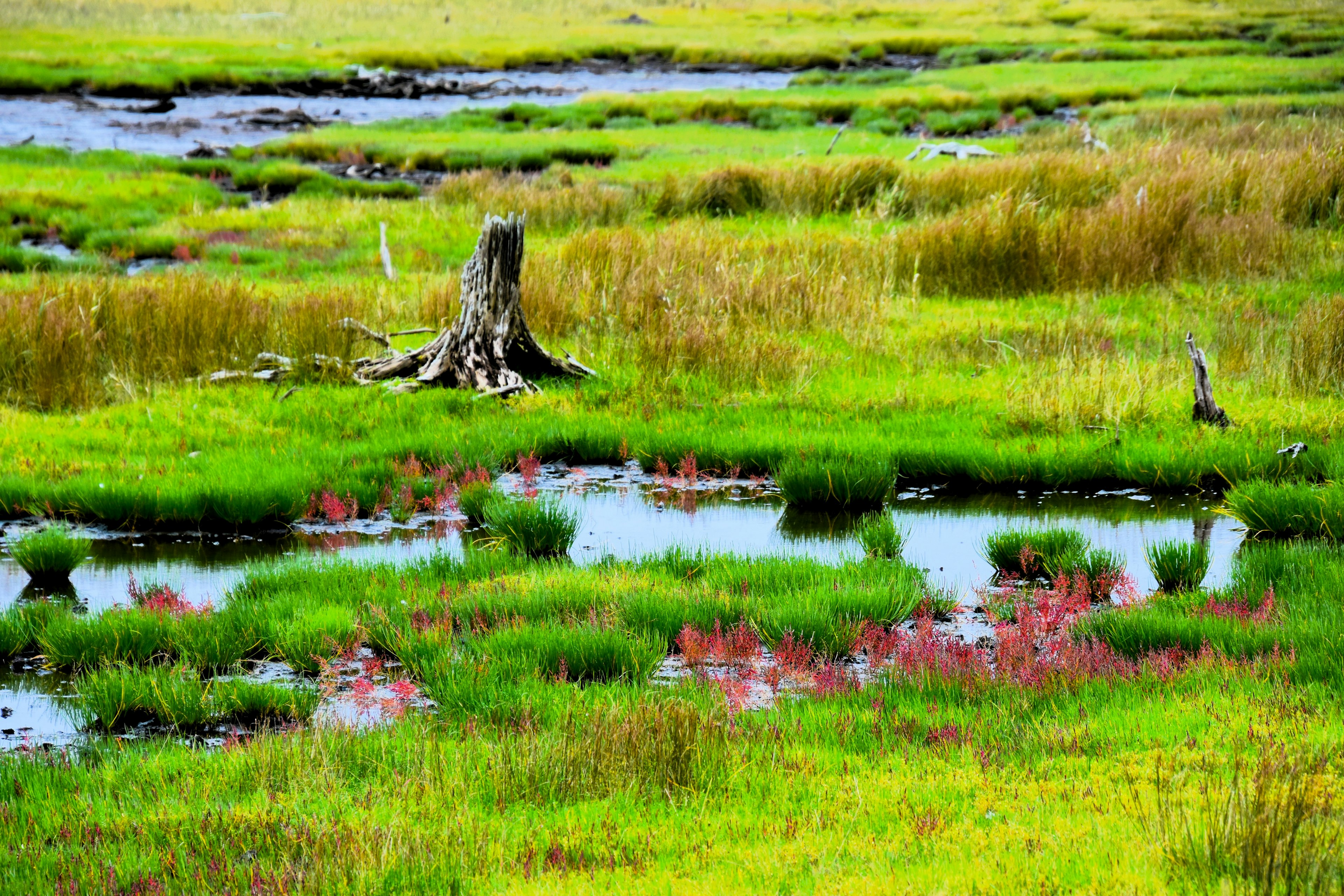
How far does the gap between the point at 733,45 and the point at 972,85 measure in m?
28.8

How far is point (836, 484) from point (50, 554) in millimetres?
5422

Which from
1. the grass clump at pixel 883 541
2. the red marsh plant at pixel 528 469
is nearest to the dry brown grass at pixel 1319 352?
the grass clump at pixel 883 541

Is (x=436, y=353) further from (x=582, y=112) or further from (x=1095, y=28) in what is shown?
(x=1095, y=28)

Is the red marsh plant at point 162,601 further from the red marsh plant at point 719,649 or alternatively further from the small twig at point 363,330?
the small twig at point 363,330

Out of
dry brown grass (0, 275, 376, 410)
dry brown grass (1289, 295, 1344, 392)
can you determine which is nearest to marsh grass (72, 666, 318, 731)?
dry brown grass (0, 275, 376, 410)

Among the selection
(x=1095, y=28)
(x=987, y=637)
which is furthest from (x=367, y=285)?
(x=1095, y=28)

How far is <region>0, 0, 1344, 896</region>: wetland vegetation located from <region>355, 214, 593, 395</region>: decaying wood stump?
30cm

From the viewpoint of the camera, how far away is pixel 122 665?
5.50m

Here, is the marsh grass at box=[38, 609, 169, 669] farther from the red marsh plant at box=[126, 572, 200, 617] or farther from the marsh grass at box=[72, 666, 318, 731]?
the marsh grass at box=[72, 666, 318, 731]

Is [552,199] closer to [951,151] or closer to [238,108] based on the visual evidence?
[951,151]

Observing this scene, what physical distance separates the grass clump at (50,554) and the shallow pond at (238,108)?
27951 mm

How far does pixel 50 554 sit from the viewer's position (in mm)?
7305

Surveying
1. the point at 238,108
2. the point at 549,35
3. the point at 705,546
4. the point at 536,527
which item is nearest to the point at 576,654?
the point at 536,527

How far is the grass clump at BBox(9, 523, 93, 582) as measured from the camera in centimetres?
730
